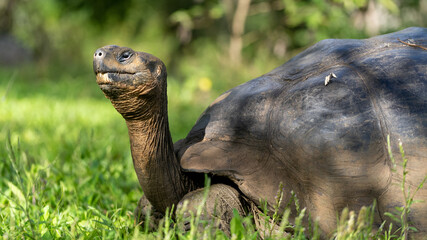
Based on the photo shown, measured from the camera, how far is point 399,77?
7.36ft

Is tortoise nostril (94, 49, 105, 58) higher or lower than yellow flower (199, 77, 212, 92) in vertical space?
higher

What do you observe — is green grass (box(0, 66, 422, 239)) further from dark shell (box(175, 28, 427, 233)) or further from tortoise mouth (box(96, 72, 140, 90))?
tortoise mouth (box(96, 72, 140, 90))

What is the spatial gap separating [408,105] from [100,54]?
1511mm

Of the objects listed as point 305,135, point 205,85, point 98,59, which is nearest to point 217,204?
point 305,135

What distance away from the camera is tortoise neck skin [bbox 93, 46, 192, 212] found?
85.4 inches

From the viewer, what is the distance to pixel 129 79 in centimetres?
218

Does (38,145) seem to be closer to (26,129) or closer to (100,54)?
(26,129)

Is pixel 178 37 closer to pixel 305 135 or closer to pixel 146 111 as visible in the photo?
pixel 146 111

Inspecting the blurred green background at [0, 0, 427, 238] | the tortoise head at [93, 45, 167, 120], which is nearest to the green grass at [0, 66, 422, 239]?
the blurred green background at [0, 0, 427, 238]

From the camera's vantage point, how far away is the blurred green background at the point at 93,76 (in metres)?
2.83

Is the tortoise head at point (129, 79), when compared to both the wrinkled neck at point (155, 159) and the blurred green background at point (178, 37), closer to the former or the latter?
the wrinkled neck at point (155, 159)

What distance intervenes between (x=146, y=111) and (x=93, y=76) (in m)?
8.91

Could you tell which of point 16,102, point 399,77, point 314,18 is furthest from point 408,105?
point 16,102

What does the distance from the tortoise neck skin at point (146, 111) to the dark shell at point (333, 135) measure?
136mm
